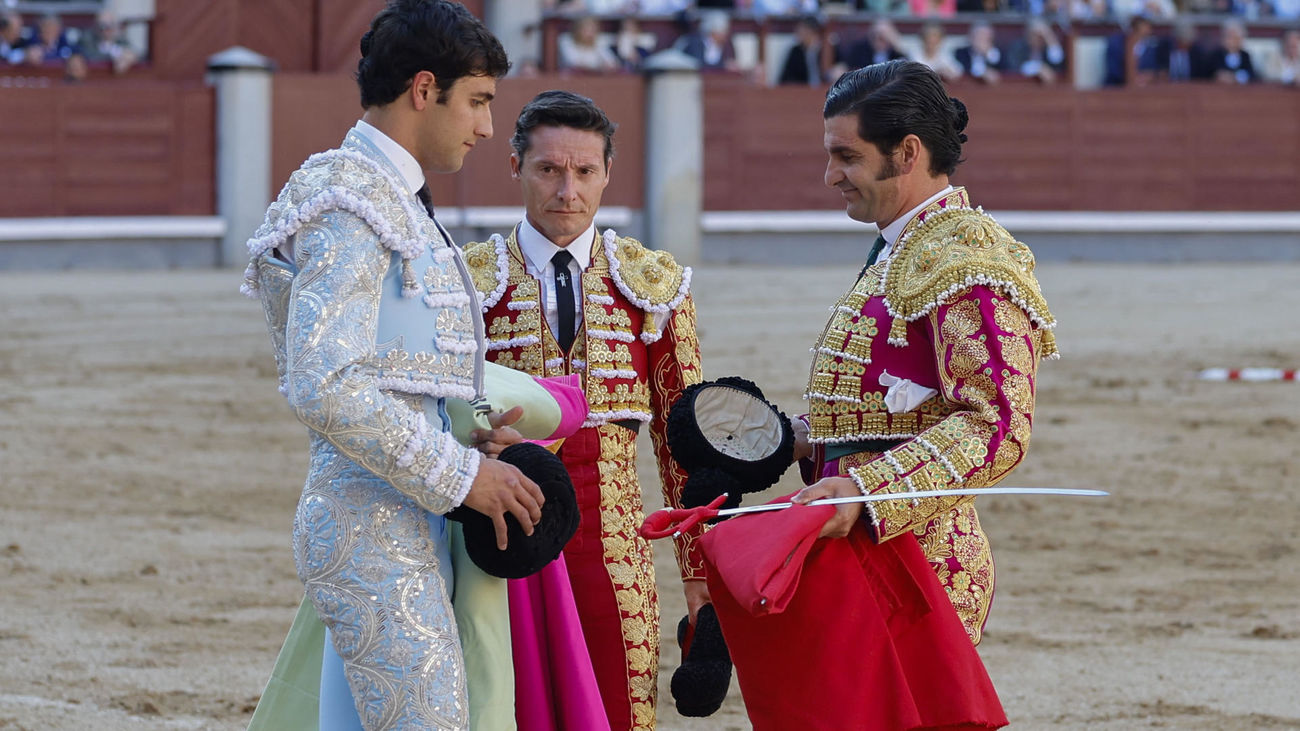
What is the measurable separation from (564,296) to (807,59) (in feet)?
34.9

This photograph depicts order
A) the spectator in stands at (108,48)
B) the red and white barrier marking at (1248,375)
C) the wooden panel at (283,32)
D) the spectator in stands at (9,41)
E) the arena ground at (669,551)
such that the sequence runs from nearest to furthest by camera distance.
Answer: the arena ground at (669,551) → the red and white barrier marking at (1248,375) → the spectator in stands at (9,41) → the spectator in stands at (108,48) → the wooden panel at (283,32)

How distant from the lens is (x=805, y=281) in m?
12.1

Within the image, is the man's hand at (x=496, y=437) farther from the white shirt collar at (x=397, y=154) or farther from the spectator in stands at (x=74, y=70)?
the spectator in stands at (x=74, y=70)

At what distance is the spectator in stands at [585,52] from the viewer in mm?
12836

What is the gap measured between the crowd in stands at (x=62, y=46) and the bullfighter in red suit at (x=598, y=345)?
1040 centimetres

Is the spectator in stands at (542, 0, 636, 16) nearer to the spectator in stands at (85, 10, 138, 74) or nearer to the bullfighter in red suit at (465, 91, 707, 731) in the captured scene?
the spectator in stands at (85, 10, 138, 74)

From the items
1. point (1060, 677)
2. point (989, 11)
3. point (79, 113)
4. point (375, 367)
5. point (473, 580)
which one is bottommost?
point (1060, 677)

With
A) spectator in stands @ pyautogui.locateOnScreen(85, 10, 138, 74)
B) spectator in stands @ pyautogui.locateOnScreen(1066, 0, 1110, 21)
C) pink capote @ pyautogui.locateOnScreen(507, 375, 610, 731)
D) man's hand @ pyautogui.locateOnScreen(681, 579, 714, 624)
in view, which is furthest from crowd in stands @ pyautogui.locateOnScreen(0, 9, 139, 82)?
pink capote @ pyautogui.locateOnScreen(507, 375, 610, 731)

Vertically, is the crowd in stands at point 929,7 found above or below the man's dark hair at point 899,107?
above

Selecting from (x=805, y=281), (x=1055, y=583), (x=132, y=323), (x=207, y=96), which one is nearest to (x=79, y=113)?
(x=207, y=96)

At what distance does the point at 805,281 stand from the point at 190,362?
4641 mm

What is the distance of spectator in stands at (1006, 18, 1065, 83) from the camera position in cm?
1333

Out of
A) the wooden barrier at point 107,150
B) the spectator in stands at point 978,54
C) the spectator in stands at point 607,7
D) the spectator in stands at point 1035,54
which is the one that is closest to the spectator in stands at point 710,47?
the spectator in stands at point 607,7

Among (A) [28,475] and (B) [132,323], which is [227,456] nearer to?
(A) [28,475]
